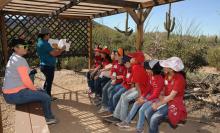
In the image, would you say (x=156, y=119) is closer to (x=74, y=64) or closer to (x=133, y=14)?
(x=133, y=14)

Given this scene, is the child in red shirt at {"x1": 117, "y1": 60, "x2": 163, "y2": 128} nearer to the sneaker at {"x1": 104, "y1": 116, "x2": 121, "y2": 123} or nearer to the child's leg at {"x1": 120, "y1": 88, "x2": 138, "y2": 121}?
the child's leg at {"x1": 120, "y1": 88, "x2": 138, "y2": 121}

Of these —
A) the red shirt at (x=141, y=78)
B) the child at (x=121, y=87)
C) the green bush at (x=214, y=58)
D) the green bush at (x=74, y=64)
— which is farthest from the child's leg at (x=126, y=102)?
the green bush at (x=214, y=58)

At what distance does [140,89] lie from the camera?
4500mm

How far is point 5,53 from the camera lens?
866 centimetres

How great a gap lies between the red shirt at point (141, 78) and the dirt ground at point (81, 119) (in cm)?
78

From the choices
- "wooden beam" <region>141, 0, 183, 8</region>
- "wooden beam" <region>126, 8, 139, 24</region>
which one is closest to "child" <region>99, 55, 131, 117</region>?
"wooden beam" <region>126, 8, 139, 24</region>

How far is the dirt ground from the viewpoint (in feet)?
15.5

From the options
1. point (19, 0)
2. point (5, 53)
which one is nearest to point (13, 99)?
point (19, 0)

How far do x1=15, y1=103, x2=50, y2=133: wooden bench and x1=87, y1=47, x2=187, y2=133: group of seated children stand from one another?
1449 mm

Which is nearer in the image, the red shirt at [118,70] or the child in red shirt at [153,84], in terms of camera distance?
the child in red shirt at [153,84]

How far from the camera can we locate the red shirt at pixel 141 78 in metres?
4.46

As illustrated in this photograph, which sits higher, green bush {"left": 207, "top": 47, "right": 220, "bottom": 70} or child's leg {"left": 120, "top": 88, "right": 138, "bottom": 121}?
green bush {"left": 207, "top": 47, "right": 220, "bottom": 70}

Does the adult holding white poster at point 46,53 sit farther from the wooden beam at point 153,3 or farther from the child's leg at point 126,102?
the wooden beam at point 153,3

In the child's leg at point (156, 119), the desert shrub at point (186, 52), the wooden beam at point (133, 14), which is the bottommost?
the child's leg at point (156, 119)
